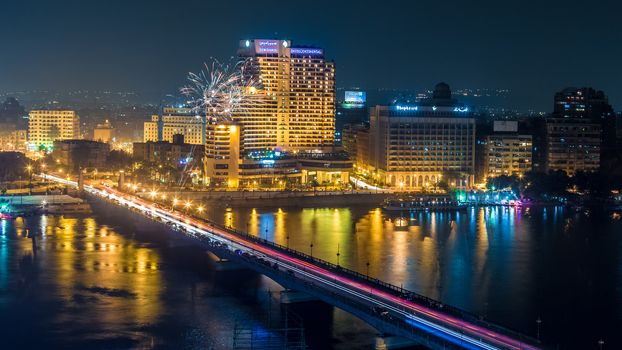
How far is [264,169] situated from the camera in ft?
91.9

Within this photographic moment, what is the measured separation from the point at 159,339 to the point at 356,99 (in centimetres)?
3287

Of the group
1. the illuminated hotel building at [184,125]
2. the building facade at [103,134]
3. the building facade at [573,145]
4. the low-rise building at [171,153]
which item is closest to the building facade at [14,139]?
the building facade at [103,134]

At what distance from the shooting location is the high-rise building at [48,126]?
42344 mm

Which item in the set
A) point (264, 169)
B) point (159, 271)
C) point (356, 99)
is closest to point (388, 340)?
point (159, 271)

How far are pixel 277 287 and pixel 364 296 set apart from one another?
2157 millimetres

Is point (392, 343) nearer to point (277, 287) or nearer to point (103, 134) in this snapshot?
point (277, 287)

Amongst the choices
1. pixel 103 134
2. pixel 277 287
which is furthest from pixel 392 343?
pixel 103 134

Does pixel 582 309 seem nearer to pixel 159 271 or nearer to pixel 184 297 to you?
pixel 184 297

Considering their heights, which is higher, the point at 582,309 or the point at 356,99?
the point at 356,99

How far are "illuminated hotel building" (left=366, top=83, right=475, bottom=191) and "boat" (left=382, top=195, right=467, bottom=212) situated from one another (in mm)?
2761

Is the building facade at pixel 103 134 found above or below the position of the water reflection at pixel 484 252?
above

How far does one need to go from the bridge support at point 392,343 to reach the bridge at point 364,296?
0.02m

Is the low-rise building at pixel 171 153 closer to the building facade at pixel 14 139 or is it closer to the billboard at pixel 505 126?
the billboard at pixel 505 126

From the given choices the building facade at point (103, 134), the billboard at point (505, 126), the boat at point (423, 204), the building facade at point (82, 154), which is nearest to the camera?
the boat at point (423, 204)
